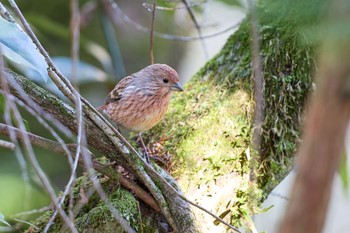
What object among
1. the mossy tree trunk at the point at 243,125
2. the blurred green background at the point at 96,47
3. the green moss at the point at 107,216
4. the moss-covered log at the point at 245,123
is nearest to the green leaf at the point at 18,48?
the mossy tree trunk at the point at 243,125

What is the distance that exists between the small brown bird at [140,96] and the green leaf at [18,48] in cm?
140

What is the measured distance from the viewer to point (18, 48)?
2.41 m

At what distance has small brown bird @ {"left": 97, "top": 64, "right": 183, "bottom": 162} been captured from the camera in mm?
3886

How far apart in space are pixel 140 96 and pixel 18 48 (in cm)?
179

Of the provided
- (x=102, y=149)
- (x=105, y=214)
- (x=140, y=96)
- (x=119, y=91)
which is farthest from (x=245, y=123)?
(x=119, y=91)

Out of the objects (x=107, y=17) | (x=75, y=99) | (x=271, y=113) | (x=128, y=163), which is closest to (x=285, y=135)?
(x=271, y=113)

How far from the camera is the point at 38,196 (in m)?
4.16

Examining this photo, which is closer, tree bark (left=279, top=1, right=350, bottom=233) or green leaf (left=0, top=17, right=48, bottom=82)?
tree bark (left=279, top=1, right=350, bottom=233)

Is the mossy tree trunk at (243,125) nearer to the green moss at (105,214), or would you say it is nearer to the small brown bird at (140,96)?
the green moss at (105,214)

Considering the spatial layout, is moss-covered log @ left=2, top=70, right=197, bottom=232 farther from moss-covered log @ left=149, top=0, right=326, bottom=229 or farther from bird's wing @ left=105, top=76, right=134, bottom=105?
bird's wing @ left=105, top=76, right=134, bottom=105

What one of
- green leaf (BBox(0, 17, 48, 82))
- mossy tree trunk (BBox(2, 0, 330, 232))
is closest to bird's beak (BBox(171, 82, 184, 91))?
mossy tree trunk (BBox(2, 0, 330, 232))

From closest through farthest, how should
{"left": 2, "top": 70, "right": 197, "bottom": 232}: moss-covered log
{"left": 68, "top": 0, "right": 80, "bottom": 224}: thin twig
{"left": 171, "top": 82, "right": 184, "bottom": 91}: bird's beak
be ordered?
1. {"left": 68, "top": 0, "right": 80, "bottom": 224}: thin twig
2. {"left": 2, "top": 70, "right": 197, "bottom": 232}: moss-covered log
3. {"left": 171, "top": 82, "right": 184, "bottom": 91}: bird's beak

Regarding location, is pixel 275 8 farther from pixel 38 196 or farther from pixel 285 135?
pixel 38 196

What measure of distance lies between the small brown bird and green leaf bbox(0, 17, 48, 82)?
1404 mm
